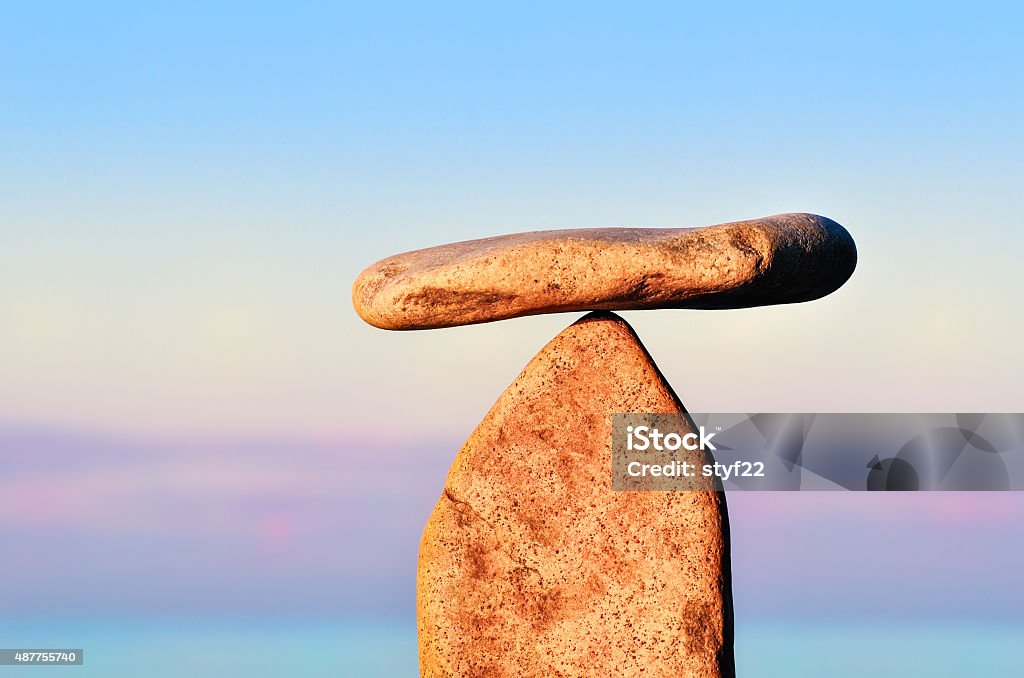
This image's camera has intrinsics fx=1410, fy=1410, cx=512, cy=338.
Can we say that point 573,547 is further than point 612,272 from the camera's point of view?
Yes

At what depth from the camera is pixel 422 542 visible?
844 cm

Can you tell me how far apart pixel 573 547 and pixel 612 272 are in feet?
5.26

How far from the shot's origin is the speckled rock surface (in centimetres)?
797

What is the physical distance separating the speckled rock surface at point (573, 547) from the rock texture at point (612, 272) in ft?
1.41

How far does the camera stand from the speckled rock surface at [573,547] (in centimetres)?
797

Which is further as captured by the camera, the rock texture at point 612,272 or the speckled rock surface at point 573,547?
the speckled rock surface at point 573,547

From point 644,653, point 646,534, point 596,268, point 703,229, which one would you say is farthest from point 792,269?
point 644,653

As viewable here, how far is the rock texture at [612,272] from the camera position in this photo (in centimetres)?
779

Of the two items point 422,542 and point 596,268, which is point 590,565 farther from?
point 596,268

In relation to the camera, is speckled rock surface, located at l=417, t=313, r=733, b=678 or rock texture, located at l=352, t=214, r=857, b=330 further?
speckled rock surface, located at l=417, t=313, r=733, b=678

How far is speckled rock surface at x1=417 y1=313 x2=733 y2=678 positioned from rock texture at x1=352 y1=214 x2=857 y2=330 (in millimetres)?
430

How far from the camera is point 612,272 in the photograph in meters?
7.79

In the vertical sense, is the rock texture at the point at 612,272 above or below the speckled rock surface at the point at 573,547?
above

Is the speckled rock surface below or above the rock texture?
below
